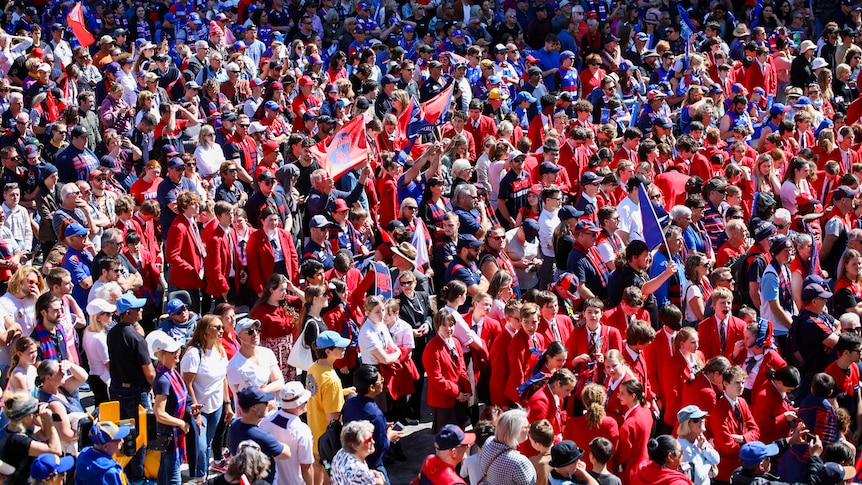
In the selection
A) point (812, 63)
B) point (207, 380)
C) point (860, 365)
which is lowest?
point (812, 63)

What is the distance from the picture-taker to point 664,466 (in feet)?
24.1

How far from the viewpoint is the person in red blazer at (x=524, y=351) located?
29.0 ft

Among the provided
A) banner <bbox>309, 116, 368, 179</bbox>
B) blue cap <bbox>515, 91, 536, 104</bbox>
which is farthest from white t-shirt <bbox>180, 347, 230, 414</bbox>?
blue cap <bbox>515, 91, 536, 104</bbox>

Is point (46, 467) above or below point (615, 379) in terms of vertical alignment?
above

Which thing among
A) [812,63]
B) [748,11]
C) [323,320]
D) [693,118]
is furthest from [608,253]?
[748,11]

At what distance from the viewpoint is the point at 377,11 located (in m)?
21.0

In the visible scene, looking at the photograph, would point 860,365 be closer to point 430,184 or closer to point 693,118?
point 430,184

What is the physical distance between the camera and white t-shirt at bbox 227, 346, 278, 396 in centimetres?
832

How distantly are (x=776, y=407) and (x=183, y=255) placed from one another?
199 inches

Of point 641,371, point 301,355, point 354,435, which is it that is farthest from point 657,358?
point 354,435

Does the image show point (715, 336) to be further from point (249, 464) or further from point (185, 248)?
point (185, 248)

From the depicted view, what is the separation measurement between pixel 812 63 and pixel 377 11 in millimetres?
7125

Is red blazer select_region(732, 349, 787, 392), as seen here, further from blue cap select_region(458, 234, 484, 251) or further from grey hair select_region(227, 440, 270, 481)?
grey hair select_region(227, 440, 270, 481)

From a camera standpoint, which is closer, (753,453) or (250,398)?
(250,398)
